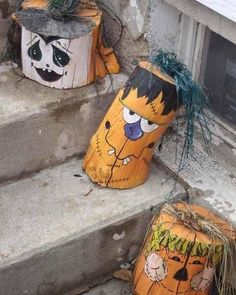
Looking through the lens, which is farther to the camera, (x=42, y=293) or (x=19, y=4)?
(x=19, y=4)

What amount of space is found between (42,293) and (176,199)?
79cm

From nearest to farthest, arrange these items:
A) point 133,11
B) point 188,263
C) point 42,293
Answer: point 188,263
point 42,293
point 133,11

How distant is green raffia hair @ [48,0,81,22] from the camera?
385 cm

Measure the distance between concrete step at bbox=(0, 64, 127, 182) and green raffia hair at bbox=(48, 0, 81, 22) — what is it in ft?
1.21

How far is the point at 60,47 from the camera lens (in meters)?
3.79

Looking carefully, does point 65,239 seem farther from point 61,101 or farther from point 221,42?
point 221,42

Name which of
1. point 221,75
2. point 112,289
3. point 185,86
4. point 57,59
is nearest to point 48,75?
point 57,59

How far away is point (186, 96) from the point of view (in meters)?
3.58

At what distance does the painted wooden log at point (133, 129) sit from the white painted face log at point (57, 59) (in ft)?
0.99

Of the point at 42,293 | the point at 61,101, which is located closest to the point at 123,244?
the point at 42,293

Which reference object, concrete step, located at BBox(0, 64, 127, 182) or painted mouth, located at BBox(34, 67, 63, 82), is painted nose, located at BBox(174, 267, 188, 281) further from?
painted mouth, located at BBox(34, 67, 63, 82)

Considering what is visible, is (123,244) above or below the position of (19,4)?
below

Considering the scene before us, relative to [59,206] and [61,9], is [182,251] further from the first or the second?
[61,9]

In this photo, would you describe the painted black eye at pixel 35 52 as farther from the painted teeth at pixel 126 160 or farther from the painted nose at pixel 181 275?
the painted nose at pixel 181 275
